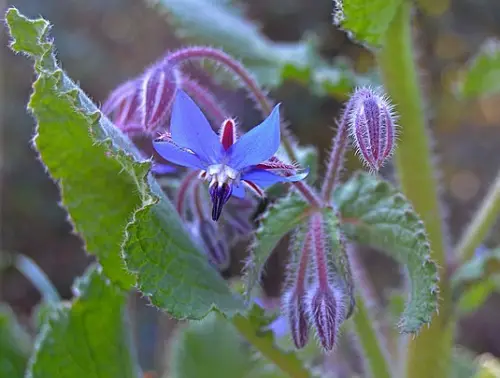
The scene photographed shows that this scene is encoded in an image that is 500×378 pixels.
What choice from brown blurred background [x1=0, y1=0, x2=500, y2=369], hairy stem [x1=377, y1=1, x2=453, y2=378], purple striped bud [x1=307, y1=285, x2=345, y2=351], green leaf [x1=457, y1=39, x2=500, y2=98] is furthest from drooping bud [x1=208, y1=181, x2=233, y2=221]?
brown blurred background [x1=0, y1=0, x2=500, y2=369]

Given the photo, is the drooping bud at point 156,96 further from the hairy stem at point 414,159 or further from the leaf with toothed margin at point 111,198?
the hairy stem at point 414,159

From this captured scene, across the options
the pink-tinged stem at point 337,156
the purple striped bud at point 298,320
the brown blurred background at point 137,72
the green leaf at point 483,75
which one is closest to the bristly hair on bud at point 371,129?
the pink-tinged stem at point 337,156

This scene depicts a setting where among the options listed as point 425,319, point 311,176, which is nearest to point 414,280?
point 425,319

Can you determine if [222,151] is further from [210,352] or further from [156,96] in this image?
[210,352]

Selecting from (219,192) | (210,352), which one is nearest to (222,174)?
(219,192)

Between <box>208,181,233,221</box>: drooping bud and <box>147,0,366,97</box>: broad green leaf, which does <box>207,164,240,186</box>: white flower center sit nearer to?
<box>208,181,233,221</box>: drooping bud

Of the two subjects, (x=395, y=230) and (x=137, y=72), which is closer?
(x=395, y=230)
